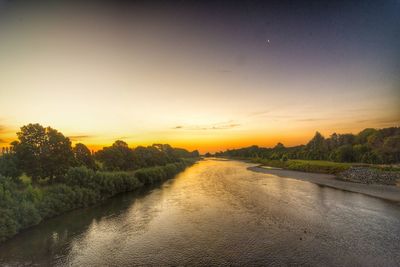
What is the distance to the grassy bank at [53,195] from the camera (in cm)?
2228

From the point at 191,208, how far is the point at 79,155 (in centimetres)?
2498

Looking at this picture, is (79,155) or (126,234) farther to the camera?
(79,155)

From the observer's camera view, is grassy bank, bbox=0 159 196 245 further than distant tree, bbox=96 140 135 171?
No

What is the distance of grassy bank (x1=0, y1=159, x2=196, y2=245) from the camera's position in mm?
22281

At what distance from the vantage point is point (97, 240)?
69.8ft

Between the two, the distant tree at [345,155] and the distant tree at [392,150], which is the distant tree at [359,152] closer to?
the distant tree at [345,155]

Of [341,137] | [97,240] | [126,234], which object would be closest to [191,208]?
[126,234]

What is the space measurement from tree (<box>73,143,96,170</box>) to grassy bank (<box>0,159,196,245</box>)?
5986 millimetres

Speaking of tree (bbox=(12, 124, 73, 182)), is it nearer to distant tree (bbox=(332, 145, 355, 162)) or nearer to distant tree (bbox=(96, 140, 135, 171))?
distant tree (bbox=(96, 140, 135, 171))

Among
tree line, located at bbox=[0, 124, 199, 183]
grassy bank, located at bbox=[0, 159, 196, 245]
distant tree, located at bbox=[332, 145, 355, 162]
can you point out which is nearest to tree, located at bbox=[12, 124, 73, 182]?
tree line, located at bbox=[0, 124, 199, 183]

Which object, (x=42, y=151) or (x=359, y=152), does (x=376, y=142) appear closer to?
(x=359, y=152)

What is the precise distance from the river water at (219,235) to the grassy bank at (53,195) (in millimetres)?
1141

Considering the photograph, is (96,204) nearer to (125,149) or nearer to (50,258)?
(50,258)

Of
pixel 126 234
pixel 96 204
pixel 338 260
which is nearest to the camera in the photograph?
pixel 338 260
